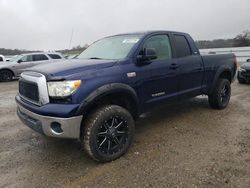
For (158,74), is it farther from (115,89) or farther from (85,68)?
(85,68)

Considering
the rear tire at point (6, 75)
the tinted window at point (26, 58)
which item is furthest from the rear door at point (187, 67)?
the rear tire at point (6, 75)

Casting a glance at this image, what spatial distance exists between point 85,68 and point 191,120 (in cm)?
294

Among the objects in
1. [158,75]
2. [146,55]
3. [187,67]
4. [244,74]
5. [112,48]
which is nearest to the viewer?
[146,55]

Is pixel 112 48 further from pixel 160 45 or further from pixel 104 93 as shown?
pixel 104 93

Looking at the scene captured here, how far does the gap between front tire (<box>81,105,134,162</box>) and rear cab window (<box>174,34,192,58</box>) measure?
1945 mm

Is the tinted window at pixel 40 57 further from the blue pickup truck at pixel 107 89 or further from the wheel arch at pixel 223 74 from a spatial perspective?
the wheel arch at pixel 223 74

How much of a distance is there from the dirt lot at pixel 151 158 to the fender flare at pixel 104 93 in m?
0.85

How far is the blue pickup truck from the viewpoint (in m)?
3.74

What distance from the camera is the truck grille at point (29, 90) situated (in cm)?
400

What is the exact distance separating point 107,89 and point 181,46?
234 centimetres

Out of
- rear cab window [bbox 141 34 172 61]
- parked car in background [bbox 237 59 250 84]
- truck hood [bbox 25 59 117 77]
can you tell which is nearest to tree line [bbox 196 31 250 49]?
parked car in background [bbox 237 59 250 84]

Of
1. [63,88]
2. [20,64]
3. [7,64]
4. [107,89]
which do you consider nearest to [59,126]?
[63,88]

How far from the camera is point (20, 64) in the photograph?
1612 cm

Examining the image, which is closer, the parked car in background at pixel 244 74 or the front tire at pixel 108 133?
the front tire at pixel 108 133
